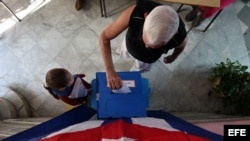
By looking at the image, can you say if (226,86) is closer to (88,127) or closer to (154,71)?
(154,71)

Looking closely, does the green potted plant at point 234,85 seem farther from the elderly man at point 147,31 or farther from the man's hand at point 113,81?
the man's hand at point 113,81

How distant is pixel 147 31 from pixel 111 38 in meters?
0.35

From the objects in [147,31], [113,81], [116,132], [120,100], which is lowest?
[116,132]

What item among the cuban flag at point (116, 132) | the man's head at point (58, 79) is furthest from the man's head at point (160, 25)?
the man's head at point (58, 79)

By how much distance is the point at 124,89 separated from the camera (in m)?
1.67

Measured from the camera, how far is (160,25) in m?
1.20

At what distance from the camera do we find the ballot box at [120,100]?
163 centimetres

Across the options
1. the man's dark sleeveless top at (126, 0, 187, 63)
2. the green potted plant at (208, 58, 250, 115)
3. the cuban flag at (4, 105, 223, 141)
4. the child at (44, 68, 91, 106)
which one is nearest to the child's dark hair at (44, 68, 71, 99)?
the child at (44, 68, 91, 106)

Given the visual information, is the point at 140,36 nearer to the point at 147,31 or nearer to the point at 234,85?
the point at 147,31

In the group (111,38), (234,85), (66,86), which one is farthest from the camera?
(234,85)

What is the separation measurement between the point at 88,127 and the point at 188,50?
4.71 ft

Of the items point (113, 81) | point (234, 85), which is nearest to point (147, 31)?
point (113, 81)

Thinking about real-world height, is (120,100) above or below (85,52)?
below

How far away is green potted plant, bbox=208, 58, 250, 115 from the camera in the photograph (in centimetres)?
208
